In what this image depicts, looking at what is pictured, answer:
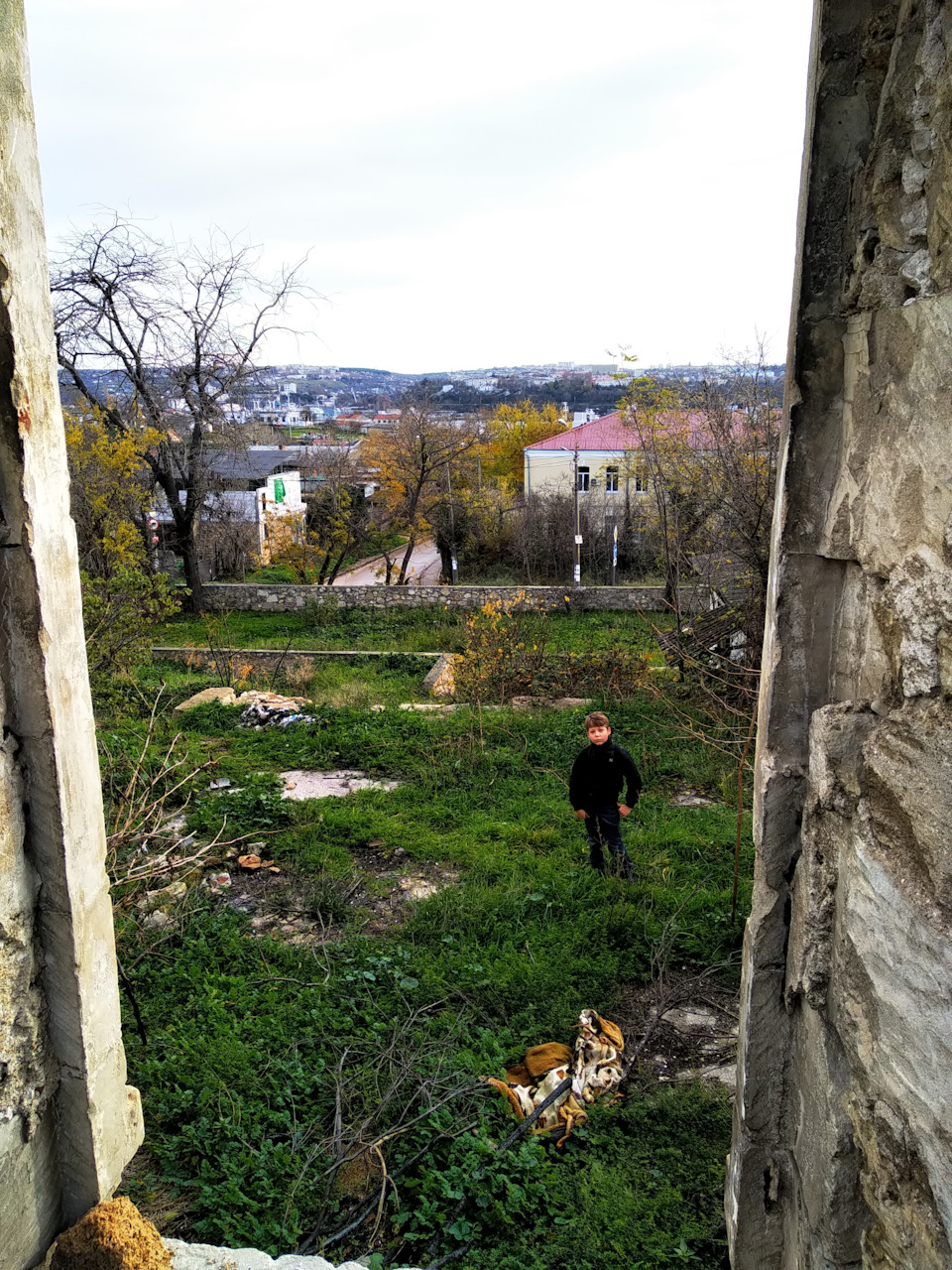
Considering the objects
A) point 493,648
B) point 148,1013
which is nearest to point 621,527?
point 493,648

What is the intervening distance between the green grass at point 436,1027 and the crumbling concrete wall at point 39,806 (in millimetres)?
1117

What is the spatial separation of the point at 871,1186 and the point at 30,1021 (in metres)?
2.13

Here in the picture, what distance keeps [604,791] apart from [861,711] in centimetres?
379

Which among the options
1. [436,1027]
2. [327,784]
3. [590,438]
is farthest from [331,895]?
[590,438]

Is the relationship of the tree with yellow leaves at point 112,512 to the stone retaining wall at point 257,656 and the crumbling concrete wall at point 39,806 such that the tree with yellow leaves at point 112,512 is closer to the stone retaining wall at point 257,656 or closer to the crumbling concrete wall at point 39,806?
the stone retaining wall at point 257,656

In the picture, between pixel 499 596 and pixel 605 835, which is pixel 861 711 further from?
pixel 499 596

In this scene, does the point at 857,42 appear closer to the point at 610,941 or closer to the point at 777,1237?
the point at 777,1237

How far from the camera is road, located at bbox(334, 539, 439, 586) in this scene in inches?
1194

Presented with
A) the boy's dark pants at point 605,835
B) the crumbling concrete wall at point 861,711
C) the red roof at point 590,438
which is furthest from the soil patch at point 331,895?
the red roof at point 590,438

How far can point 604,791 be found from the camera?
582cm

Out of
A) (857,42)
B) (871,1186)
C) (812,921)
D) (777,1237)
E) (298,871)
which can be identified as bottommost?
(298,871)

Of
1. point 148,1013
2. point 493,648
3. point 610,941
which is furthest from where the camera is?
point 493,648

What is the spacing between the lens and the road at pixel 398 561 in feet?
99.5

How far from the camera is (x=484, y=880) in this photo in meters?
5.82
